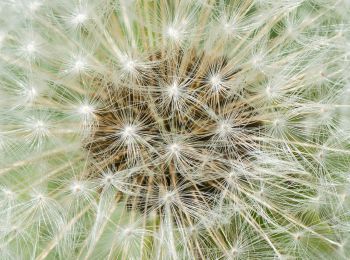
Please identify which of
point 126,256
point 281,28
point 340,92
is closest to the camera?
point 126,256

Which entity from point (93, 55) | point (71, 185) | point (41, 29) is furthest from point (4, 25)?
point (71, 185)

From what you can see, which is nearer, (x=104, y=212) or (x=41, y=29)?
(x=104, y=212)

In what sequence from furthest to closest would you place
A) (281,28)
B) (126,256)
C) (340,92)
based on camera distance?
(281,28) < (340,92) < (126,256)

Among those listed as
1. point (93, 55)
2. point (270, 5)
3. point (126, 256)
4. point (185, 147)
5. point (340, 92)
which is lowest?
point (126, 256)

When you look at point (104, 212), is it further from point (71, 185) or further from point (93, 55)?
point (93, 55)

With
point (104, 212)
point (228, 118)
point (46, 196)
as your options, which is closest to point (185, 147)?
point (228, 118)

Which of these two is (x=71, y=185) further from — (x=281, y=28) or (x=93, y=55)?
(x=281, y=28)

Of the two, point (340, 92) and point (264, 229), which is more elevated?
point (340, 92)
